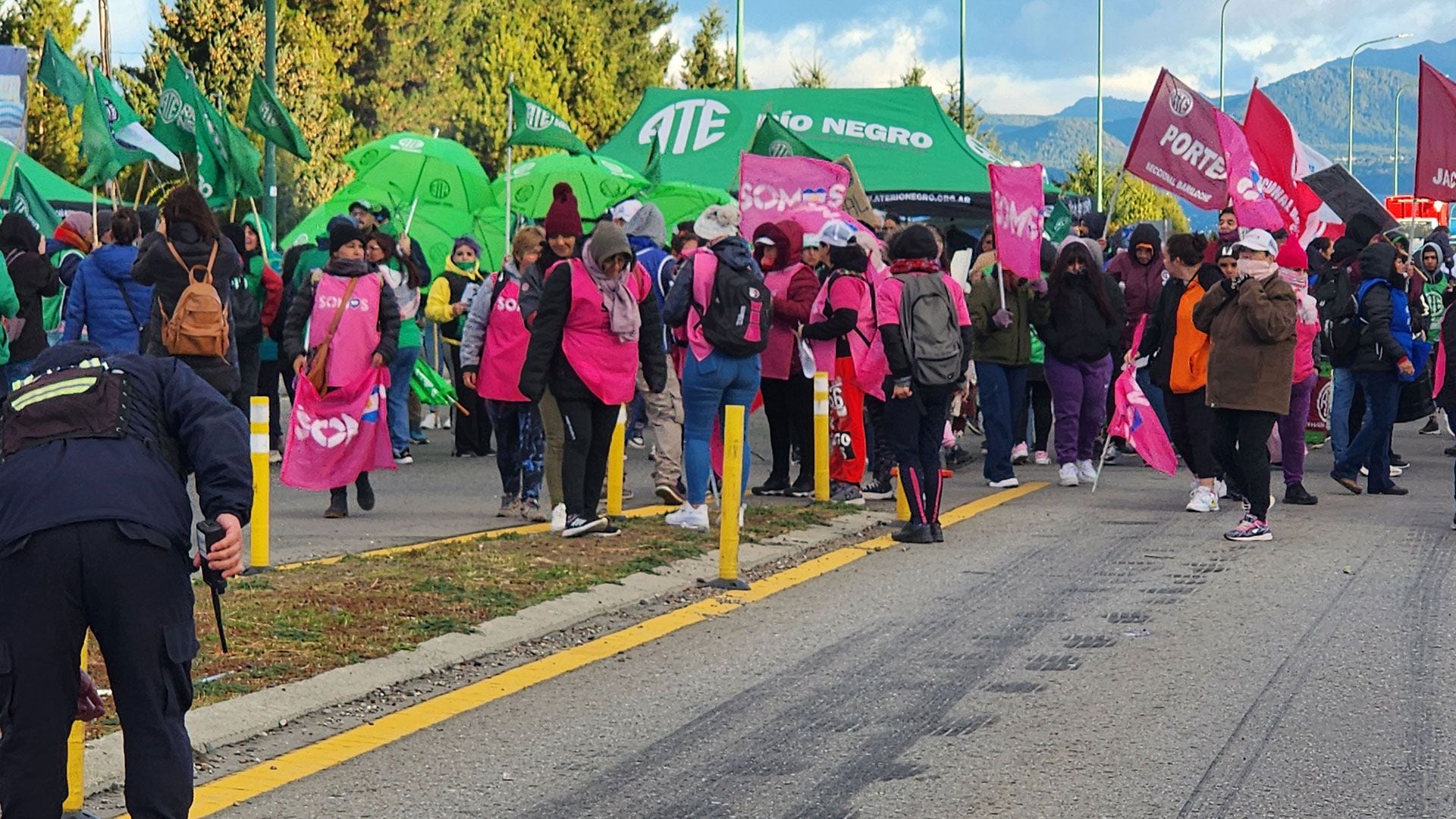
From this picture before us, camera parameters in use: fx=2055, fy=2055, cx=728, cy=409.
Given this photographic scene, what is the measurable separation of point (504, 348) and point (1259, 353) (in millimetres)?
4499

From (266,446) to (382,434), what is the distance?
231cm

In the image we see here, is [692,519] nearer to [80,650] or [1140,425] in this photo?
[1140,425]

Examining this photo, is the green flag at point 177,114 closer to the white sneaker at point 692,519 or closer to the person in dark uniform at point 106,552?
the white sneaker at point 692,519

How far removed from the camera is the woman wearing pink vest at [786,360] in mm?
13383

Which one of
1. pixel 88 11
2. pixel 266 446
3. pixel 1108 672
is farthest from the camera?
pixel 88 11

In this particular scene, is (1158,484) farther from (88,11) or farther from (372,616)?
(88,11)

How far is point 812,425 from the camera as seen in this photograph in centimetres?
1395

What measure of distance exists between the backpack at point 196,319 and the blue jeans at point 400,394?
16.5ft

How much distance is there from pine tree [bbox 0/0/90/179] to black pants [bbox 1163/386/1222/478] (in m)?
28.9

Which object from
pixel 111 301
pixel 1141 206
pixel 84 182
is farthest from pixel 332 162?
pixel 1141 206

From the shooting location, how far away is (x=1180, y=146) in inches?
762

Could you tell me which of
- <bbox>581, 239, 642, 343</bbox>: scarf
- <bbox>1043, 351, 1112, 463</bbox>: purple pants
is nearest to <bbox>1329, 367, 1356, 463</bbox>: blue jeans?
<bbox>1043, 351, 1112, 463</bbox>: purple pants

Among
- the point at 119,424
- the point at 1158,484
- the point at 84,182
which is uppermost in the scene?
the point at 84,182

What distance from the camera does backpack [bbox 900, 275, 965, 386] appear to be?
463 inches
